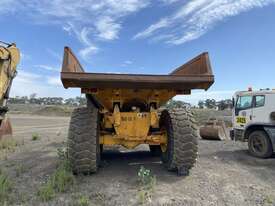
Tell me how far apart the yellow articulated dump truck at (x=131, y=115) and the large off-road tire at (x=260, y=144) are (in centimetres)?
500

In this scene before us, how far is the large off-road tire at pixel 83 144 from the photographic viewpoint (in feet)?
21.4

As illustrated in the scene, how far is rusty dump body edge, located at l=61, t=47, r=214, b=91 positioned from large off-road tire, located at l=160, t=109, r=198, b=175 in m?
0.67

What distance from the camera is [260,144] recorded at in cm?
1149

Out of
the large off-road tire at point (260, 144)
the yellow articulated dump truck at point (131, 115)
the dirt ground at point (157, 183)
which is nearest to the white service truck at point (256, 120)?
the large off-road tire at point (260, 144)


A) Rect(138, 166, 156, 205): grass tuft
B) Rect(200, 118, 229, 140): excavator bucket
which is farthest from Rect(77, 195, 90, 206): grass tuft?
Rect(200, 118, 229, 140): excavator bucket

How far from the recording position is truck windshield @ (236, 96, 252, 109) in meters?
12.1

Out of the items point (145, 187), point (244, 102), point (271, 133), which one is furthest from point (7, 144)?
point (271, 133)

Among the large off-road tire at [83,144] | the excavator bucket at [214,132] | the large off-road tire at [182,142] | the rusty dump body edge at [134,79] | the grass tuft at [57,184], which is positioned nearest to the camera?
the grass tuft at [57,184]

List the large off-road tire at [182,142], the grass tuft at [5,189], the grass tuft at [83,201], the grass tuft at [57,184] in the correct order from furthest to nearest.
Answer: the large off-road tire at [182,142]
the grass tuft at [57,184]
the grass tuft at [5,189]
the grass tuft at [83,201]

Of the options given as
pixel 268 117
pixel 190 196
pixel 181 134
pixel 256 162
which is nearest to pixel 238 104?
pixel 268 117

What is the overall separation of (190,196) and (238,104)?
24.9 feet

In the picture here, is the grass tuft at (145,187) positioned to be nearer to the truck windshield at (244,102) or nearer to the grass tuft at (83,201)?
the grass tuft at (83,201)

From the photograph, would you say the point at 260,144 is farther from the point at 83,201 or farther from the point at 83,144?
the point at 83,201

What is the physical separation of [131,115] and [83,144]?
1.12 m
